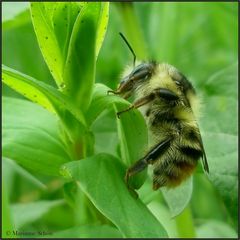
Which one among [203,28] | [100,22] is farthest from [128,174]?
[203,28]

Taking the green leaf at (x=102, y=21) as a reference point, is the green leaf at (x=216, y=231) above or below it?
below

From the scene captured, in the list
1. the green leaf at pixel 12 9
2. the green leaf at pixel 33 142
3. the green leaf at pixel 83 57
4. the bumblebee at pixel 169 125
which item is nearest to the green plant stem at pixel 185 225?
the bumblebee at pixel 169 125

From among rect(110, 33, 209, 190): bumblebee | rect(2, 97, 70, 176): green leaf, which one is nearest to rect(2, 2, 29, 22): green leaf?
rect(2, 97, 70, 176): green leaf

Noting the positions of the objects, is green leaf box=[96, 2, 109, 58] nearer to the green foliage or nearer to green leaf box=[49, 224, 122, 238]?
the green foliage

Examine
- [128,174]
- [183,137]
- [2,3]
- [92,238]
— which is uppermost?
[2,3]

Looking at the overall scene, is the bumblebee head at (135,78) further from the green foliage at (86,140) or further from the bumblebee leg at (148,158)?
the bumblebee leg at (148,158)

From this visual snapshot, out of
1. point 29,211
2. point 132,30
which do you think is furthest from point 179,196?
point 132,30

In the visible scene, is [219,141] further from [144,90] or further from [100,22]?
[100,22]
